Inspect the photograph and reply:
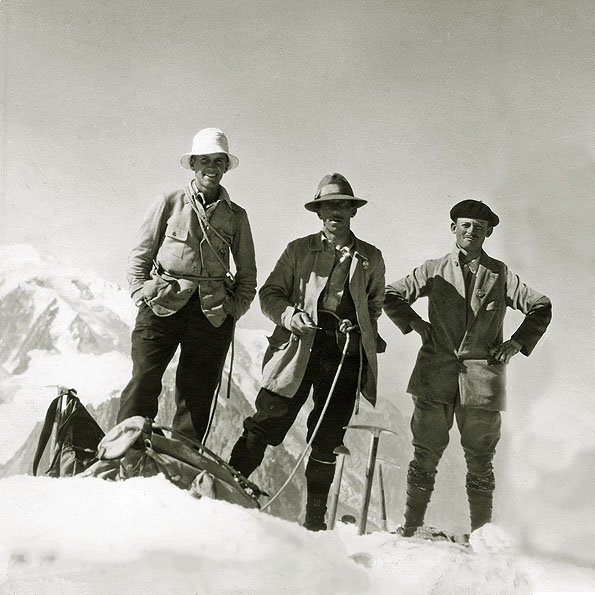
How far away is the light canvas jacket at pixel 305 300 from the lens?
3875mm

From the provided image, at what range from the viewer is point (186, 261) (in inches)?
151

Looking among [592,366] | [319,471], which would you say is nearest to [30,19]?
[319,471]

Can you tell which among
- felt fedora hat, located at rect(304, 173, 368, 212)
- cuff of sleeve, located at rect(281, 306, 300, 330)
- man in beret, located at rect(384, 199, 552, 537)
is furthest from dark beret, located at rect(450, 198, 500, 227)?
cuff of sleeve, located at rect(281, 306, 300, 330)

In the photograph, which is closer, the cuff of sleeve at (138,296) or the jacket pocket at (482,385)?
the cuff of sleeve at (138,296)

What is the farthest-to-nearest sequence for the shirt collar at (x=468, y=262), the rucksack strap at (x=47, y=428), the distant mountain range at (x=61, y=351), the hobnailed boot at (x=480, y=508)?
the distant mountain range at (x=61, y=351) < the shirt collar at (x=468, y=262) < the hobnailed boot at (x=480, y=508) < the rucksack strap at (x=47, y=428)

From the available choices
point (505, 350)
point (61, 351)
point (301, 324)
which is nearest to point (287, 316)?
point (301, 324)

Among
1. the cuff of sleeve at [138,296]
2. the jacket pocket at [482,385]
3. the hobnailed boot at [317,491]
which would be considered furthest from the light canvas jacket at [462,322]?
the cuff of sleeve at [138,296]

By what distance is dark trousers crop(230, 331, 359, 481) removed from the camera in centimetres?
382

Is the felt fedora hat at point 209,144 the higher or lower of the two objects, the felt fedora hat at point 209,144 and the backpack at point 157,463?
the higher

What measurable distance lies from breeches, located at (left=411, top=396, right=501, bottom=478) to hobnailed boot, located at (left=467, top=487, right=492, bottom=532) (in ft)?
0.35

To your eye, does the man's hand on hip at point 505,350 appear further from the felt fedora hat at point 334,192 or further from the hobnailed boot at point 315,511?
the hobnailed boot at point 315,511

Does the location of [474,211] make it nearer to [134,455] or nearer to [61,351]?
[134,455]

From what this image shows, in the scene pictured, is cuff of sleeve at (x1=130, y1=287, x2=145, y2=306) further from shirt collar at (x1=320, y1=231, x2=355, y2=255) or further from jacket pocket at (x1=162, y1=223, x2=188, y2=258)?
shirt collar at (x1=320, y1=231, x2=355, y2=255)

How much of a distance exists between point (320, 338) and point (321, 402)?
0.36m
